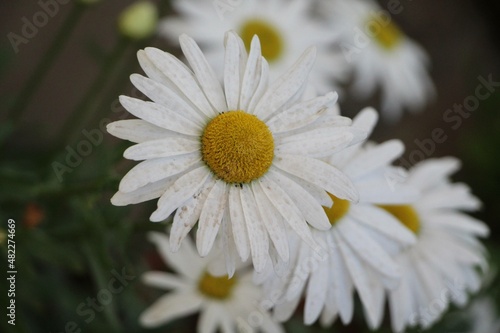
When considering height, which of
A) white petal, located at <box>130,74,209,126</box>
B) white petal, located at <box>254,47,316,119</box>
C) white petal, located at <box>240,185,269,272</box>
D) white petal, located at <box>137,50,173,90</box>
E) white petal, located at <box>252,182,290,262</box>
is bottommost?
white petal, located at <box>240,185,269,272</box>

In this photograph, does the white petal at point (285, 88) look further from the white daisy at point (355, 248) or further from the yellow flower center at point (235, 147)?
the white daisy at point (355, 248)

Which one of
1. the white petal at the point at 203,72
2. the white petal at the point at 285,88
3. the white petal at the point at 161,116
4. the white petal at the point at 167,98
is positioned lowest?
the white petal at the point at 161,116

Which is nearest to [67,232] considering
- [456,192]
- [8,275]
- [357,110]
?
[8,275]

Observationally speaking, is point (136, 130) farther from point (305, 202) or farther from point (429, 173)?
point (429, 173)

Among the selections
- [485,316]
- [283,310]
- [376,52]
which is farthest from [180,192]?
[376,52]

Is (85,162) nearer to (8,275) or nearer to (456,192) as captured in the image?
(8,275)

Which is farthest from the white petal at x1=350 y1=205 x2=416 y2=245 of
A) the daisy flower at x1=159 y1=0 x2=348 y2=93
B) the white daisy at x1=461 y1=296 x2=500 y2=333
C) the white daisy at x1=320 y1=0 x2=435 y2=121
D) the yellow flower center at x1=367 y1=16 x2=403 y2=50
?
the yellow flower center at x1=367 y1=16 x2=403 y2=50

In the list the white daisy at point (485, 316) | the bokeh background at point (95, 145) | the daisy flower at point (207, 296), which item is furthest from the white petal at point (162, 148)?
the white daisy at point (485, 316)

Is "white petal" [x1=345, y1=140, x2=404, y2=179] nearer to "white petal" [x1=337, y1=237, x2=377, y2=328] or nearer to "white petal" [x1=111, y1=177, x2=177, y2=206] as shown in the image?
"white petal" [x1=337, y1=237, x2=377, y2=328]

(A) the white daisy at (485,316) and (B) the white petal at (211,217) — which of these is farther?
(A) the white daisy at (485,316)
